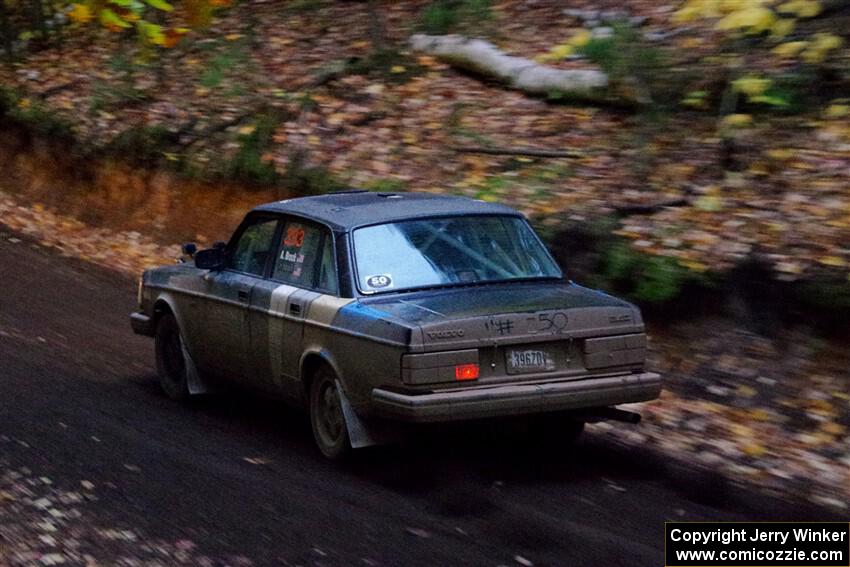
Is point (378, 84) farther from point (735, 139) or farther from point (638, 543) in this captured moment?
point (638, 543)

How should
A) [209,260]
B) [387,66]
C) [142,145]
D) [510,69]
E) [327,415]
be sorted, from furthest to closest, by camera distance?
1. [142,145]
2. [387,66]
3. [510,69]
4. [209,260]
5. [327,415]

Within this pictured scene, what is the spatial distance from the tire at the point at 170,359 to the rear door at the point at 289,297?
1.44 meters

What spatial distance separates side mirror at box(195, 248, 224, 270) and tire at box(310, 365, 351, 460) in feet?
Answer: 5.38

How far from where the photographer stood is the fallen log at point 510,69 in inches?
555

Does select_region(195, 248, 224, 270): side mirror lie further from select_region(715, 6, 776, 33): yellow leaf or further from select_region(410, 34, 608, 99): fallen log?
select_region(410, 34, 608, 99): fallen log

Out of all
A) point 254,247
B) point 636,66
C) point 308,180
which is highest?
point 636,66

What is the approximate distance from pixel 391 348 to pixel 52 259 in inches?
434

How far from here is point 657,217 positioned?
35.9 feet

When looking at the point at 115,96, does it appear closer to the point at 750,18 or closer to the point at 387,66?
the point at 387,66

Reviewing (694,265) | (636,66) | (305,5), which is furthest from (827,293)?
(305,5)

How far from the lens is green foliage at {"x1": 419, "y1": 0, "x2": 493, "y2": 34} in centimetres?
1709

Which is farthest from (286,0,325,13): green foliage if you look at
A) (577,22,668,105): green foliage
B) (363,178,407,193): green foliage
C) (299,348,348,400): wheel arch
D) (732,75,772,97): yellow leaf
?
(299,348,348,400): wheel arch

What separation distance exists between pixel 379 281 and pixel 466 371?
1.03 metres

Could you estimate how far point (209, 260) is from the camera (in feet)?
30.0
